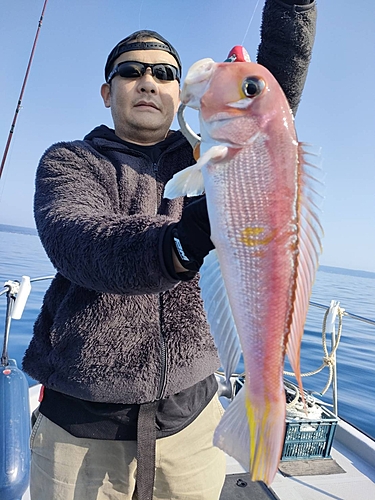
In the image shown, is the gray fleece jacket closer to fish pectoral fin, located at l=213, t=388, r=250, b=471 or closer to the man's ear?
the man's ear

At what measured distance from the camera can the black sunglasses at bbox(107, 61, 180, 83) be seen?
1.99 meters

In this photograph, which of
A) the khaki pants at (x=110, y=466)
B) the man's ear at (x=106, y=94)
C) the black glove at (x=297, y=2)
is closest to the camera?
the black glove at (x=297, y=2)

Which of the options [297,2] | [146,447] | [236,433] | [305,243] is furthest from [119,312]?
[297,2]

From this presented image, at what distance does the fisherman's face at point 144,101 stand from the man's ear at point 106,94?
120mm

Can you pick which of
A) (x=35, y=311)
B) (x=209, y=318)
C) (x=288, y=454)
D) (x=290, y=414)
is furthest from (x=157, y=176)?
(x=35, y=311)

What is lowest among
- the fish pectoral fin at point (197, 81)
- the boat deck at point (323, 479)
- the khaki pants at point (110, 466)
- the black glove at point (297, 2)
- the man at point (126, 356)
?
the boat deck at point (323, 479)

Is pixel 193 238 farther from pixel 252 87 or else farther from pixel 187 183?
pixel 252 87

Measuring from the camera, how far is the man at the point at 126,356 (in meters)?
1.67

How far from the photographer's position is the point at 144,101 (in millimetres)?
2012

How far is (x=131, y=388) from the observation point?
1670 mm

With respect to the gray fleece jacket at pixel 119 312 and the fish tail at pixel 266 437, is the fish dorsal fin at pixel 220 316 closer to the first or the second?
the fish tail at pixel 266 437

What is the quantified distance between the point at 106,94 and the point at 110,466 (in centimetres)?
190

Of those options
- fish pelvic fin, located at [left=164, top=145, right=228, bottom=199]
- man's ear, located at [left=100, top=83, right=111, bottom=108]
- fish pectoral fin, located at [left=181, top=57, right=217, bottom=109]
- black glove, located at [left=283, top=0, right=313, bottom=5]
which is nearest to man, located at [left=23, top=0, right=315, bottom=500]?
black glove, located at [left=283, top=0, right=313, bottom=5]

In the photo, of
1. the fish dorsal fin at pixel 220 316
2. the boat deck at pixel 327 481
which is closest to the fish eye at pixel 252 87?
the fish dorsal fin at pixel 220 316
